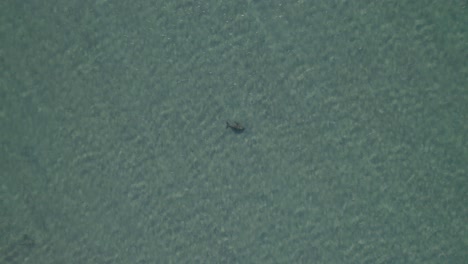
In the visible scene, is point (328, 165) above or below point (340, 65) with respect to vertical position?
below

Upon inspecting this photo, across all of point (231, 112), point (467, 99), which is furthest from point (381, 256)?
point (231, 112)

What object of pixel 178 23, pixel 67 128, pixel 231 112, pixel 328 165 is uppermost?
pixel 178 23

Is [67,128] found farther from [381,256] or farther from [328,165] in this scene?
[381,256]
